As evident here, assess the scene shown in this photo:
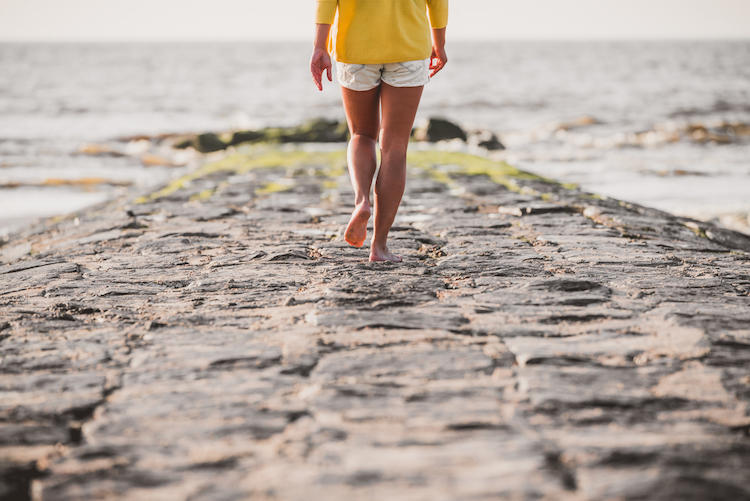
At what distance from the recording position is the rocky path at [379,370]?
157cm

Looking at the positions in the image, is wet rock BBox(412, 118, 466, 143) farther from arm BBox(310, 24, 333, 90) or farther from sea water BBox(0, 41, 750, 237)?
arm BBox(310, 24, 333, 90)

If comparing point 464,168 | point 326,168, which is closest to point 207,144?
point 326,168

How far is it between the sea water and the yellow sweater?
571cm

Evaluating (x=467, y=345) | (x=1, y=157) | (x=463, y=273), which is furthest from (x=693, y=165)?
(x=1, y=157)

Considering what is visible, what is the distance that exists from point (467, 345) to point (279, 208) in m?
3.45

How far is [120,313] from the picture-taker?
280 centimetres

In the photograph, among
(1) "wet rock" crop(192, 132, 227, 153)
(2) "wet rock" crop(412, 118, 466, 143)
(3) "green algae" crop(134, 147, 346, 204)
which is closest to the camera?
(3) "green algae" crop(134, 147, 346, 204)

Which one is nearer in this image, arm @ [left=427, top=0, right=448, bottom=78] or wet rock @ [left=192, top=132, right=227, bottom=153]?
arm @ [left=427, top=0, right=448, bottom=78]

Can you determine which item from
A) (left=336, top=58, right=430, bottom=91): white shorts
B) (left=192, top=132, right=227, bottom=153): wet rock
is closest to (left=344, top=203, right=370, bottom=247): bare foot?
(left=336, top=58, right=430, bottom=91): white shorts

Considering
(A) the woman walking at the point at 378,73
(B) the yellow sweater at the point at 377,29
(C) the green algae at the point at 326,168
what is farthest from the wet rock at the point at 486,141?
(B) the yellow sweater at the point at 377,29

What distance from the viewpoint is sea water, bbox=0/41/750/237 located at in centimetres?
1034

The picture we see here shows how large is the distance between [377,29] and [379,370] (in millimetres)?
1848

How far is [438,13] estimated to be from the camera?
3.51 metres

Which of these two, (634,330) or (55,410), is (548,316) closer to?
(634,330)
